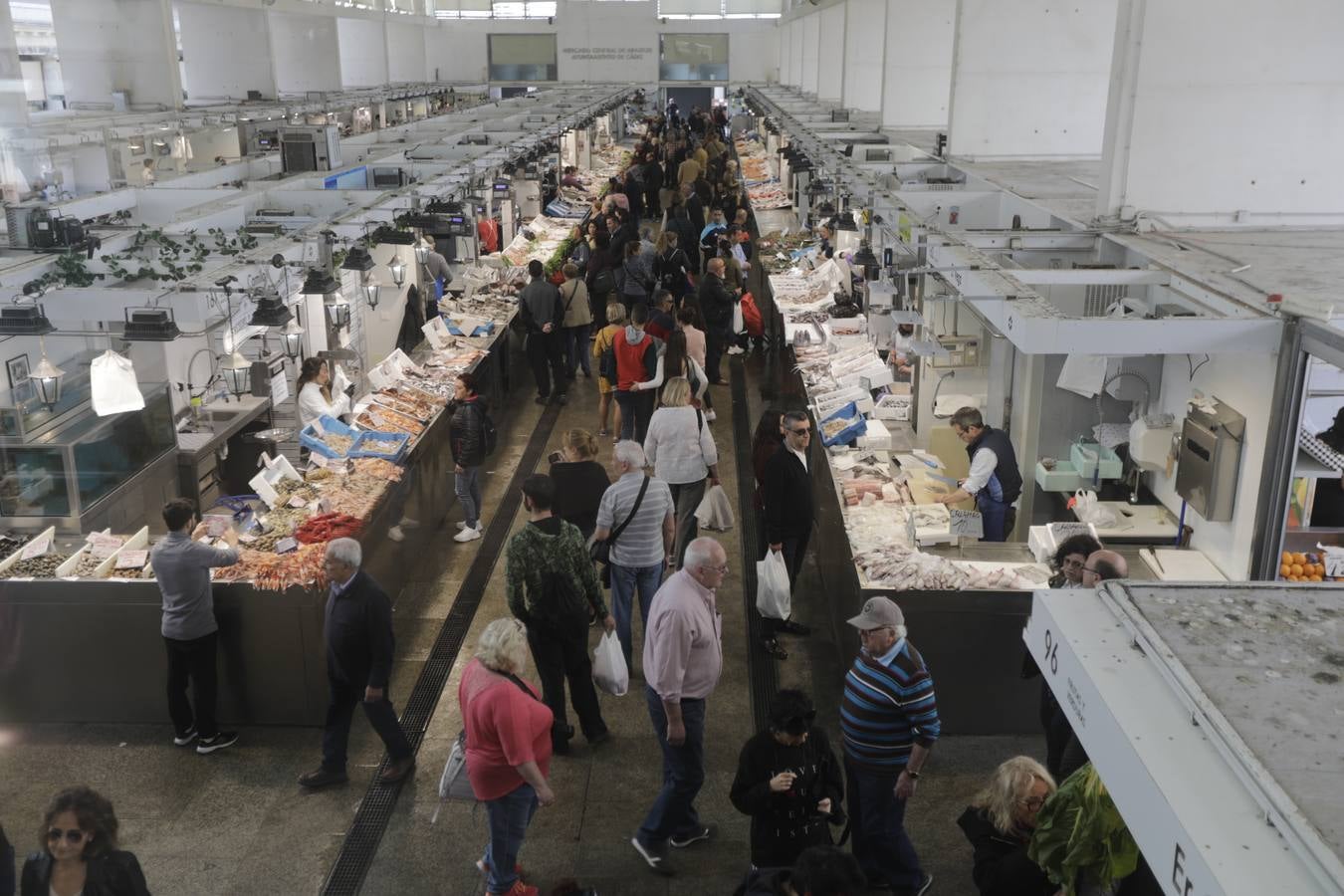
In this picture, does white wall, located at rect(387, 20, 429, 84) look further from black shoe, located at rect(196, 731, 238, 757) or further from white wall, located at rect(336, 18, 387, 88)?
black shoe, located at rect(196, 731, 238, 757)

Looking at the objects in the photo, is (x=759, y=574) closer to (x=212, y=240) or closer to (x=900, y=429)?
(x=900, y=429)

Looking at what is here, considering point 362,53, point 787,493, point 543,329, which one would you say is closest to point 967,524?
point 787,493

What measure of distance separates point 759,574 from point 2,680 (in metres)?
4.29

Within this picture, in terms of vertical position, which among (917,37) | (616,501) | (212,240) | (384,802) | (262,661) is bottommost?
(384,802)

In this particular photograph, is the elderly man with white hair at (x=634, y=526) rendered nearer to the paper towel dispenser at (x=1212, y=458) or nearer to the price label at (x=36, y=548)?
the paper towel dispenser at (x=1212, y=458)

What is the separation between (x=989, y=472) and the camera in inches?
295

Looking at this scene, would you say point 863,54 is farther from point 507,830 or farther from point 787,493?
point 507,830

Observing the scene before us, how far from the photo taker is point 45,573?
22.6 ft

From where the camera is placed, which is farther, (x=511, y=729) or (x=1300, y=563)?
(x=1300, y=563)

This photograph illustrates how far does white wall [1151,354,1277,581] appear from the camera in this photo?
245 inches

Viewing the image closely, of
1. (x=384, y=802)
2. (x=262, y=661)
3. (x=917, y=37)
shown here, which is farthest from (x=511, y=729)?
(x=917, y=37)

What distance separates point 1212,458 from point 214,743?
555 centimetres

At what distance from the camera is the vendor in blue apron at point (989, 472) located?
7520mm

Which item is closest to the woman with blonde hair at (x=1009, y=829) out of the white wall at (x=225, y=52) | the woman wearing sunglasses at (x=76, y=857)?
the woman wearing sunglasses at (x=76, y=857)
